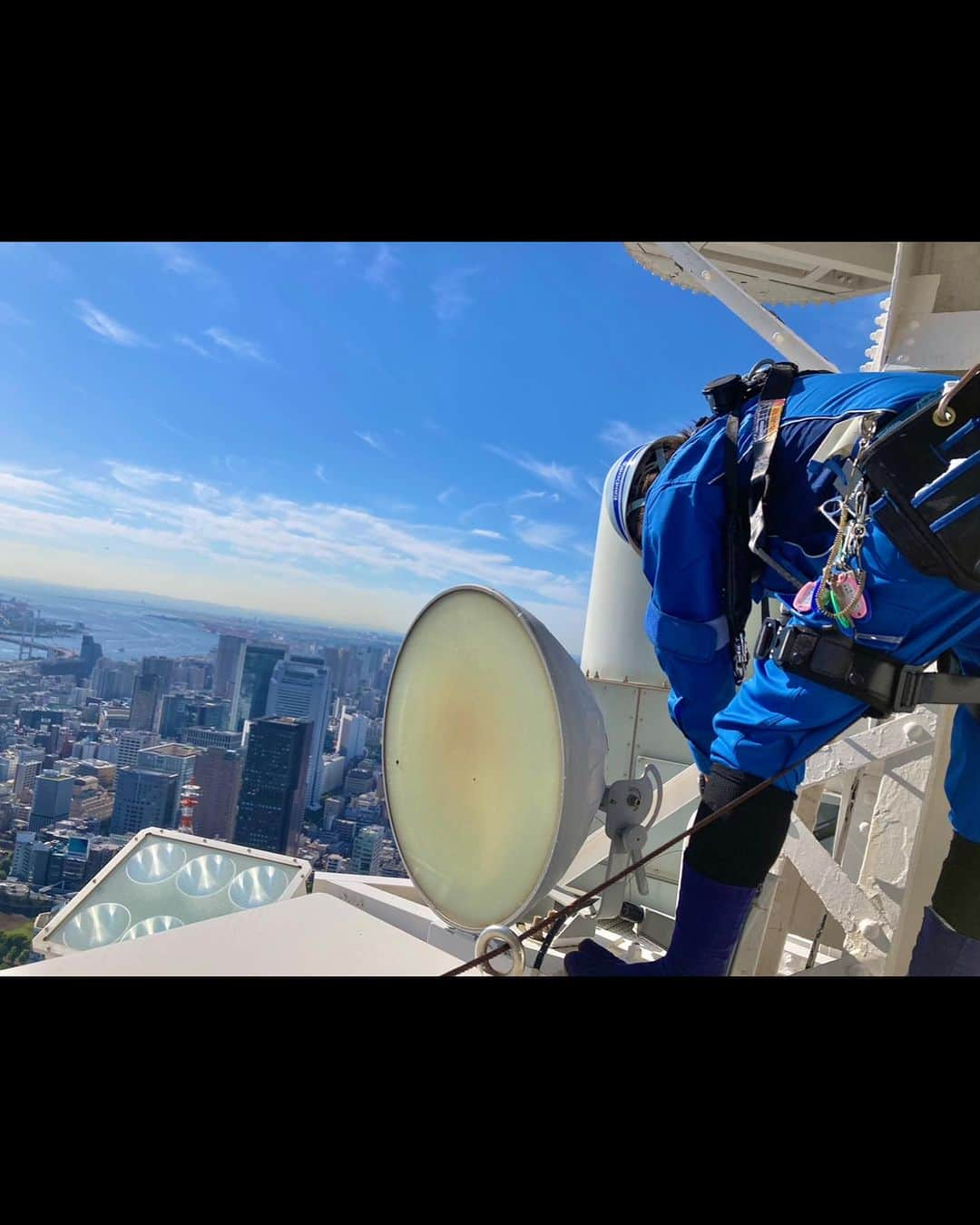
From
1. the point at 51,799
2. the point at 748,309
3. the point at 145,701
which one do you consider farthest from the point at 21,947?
the point at 145,701

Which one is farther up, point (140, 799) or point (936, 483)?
point (936, 483)

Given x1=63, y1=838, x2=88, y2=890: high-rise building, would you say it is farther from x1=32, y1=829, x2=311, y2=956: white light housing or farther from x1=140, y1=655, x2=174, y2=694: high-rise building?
x1=140, y1=655, x2=174, y2=694: high-rise building

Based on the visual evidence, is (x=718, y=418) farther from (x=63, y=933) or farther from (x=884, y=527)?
(x=63, y=933)

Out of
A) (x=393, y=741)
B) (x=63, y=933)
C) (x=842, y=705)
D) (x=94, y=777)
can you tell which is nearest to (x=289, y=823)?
(x=94, y=777)

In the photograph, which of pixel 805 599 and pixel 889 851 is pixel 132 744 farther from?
pixel 805 599

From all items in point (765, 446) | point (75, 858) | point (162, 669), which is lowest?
point (75, 858)

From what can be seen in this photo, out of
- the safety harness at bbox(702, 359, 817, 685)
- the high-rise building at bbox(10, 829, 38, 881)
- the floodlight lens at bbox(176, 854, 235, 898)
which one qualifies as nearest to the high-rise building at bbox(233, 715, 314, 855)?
the high-rise building at bbox(10, 829, 38, 881)
